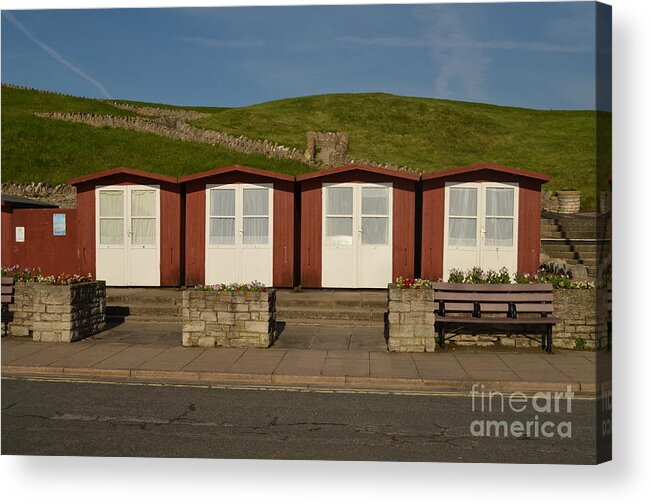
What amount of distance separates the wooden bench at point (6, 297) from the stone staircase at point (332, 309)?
527cm

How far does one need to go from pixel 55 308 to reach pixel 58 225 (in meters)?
7.00

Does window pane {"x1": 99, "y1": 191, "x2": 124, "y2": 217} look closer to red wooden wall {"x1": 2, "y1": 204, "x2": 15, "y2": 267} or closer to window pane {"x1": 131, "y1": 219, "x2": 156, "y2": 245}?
window pane {"x1": 131, "y1": 219, "x2": 156, "y2": 245}

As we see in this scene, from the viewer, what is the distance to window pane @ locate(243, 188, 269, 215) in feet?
48.0

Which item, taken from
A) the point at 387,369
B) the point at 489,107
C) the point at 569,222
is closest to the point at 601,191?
the point at 387,369

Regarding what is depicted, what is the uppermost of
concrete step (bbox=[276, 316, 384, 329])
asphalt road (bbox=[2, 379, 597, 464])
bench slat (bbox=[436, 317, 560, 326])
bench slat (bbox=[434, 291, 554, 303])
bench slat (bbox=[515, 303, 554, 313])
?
bench slat (bbox=[434, 291, 554, 303])

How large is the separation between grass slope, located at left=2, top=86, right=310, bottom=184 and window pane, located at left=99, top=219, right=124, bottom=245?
14.5 metres

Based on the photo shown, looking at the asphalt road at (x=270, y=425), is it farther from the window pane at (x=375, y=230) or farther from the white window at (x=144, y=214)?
the white window at (x=144, y=214)

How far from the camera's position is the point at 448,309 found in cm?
995

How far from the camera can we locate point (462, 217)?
45.9 feet

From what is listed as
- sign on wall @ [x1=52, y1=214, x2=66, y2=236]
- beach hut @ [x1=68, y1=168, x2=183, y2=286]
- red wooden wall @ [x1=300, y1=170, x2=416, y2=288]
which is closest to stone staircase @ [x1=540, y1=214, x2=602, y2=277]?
red wooden wall @ [x1=300, y1=170, x2=416, y2=288]

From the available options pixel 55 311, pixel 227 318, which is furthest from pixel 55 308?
pixel 227 318

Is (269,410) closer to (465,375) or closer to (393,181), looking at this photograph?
(465,375)

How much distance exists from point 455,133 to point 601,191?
51.3m

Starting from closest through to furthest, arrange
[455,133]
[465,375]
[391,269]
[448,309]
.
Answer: [465,375] < [448,309] < [391,269] < [455,133]
